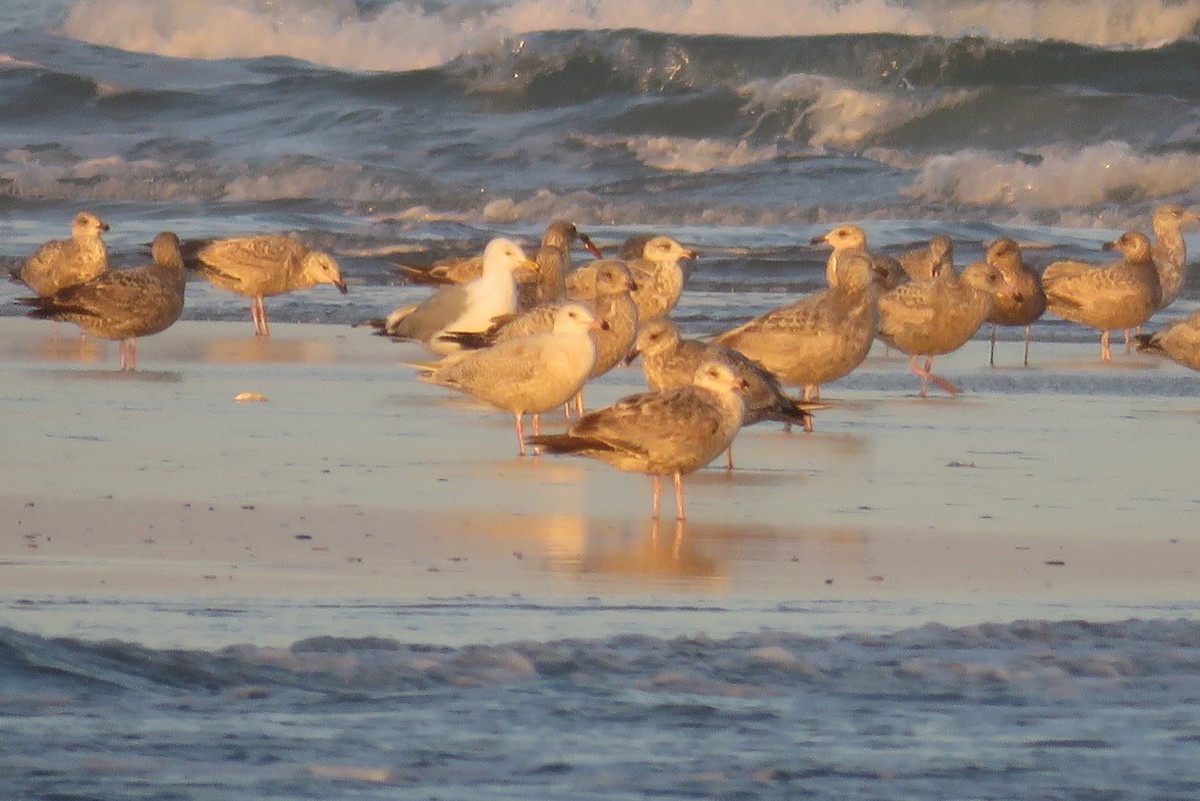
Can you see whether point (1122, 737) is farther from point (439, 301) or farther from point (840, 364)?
point (439, 301)

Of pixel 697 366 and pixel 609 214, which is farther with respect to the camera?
pixel 609 214

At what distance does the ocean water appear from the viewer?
4.48 m

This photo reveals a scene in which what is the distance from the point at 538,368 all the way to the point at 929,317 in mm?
3551

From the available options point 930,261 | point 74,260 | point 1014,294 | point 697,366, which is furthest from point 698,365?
point 74,260

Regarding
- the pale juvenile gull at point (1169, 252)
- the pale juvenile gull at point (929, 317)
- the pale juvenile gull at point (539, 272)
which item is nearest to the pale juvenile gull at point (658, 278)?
the pale juvenile gull at point (539, 272)

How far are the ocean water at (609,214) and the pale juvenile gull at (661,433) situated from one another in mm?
1833

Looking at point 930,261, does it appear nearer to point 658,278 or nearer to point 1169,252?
point 1169,252

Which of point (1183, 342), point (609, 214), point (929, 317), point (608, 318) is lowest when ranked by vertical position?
point (1183, 342)

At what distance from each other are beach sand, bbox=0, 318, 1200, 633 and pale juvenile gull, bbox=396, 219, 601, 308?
1322 mm

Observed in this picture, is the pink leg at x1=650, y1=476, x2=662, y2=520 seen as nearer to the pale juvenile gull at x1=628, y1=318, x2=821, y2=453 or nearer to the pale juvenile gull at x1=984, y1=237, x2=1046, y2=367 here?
the pale juvenile gull at x1=628, y1=318, x2=821, y2=453

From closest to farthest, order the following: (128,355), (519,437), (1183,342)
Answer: (519,437) → (1183,342) → (128,355)

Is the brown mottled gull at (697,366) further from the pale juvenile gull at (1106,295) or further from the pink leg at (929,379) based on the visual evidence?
the pale juvenile gull at (1106,295)

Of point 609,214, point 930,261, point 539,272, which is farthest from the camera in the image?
point 609,214

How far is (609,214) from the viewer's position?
2427 cm
